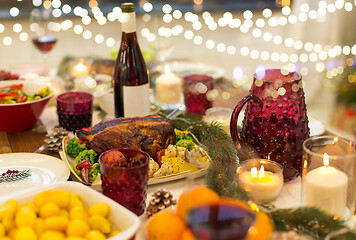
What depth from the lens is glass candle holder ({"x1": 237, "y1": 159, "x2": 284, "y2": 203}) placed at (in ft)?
2.85

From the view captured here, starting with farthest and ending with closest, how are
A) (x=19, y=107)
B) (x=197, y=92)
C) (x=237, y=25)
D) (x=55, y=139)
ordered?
(x=237, y=25), (x=197, y=92), (x=19, y=107), (x=55, y=139)

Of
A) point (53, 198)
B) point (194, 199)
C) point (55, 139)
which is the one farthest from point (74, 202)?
point (55, 139)

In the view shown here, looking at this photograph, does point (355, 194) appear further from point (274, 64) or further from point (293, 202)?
point (274, 64)

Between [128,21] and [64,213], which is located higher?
[128,21]

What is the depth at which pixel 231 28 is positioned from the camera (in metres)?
3.81

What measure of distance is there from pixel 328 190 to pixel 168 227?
13.5 inches

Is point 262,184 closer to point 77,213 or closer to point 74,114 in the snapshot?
point 77,213

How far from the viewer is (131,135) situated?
1.02 metres

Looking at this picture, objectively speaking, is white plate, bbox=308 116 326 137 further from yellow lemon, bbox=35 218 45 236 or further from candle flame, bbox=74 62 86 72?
candle flame, bbox=74 62 86 72

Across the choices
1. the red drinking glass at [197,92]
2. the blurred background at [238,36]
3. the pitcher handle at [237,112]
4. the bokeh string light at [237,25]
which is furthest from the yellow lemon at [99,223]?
the bokeh string light at [237,25]

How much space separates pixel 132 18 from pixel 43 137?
1.42ft

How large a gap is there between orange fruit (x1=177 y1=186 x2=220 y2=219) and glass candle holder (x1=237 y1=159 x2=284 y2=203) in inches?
11.0

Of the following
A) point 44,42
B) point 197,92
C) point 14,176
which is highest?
point 44,42

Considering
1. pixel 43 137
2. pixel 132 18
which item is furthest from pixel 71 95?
pixel 132 18
